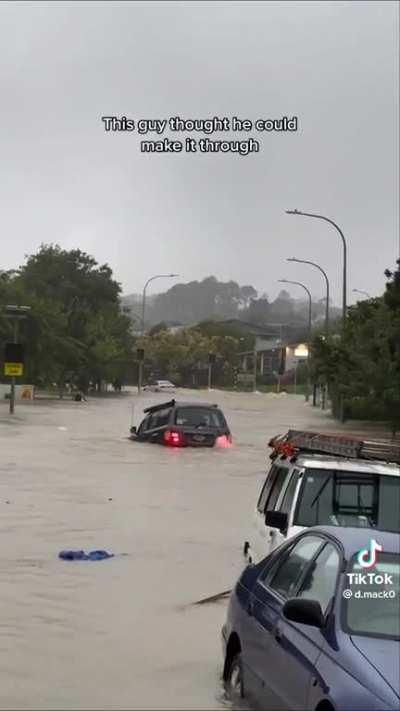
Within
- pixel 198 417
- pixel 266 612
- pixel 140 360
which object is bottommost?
pixel 266 612

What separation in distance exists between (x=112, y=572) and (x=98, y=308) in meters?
91.5

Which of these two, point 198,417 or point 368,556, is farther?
point 198,417

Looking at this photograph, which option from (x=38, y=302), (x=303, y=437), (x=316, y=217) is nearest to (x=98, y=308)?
(x=38, y=302)

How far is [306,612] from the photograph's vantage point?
18.1 feet

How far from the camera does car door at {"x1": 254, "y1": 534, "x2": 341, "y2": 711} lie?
5.44 metres

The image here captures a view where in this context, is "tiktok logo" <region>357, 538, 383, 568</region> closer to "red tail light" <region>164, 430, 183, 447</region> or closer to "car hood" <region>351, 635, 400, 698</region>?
"car hood" <region>351, 635, 400, 698</region>

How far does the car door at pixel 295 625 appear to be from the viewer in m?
5.44

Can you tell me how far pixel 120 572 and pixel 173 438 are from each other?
15.9m

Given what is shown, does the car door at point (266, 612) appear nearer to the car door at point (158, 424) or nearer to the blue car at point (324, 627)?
the blue car at point (324, 627)

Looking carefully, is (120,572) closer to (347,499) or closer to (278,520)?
(278,520)

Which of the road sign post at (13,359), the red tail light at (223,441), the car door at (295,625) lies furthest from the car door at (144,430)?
the car door at (295,625)

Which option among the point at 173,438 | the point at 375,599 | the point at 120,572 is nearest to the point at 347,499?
the point at 375,599

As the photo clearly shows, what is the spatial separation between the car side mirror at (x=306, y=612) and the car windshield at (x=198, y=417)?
2312 centimetres

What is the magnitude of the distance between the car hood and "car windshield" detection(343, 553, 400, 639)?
3.1 inches
